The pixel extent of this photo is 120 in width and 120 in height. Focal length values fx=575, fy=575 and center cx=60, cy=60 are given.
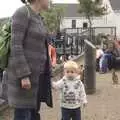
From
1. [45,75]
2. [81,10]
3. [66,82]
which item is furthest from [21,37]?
[81,10]

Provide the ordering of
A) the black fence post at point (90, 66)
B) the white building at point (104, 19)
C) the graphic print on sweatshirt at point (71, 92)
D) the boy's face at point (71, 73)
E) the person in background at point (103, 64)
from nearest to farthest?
the boy's face at point (71, 73), the graphic print on sweatshirt at point (71, 92), the black fence post at point (90, 66), the person in background at point (103, 64), the white building at point (104, 19)

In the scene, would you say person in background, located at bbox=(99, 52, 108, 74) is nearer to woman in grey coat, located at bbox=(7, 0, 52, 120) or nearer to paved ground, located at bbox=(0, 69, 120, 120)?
paved ground, located at bbox=(0, 69, 120, 120)

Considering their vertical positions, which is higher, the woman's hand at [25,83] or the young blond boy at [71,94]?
the woman's hand at [25,83]

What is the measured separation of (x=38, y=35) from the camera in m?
5.35

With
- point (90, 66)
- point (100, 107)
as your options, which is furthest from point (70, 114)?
point (90, 66)

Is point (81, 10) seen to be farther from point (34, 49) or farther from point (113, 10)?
point (34, 49)

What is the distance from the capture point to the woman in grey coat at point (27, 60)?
204 inches

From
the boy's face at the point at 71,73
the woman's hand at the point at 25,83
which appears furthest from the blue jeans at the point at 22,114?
the boy's face at the point at 71,73

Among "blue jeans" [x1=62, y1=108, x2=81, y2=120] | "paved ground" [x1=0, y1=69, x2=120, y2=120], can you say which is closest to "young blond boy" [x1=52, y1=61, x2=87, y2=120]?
"blue jeans" [x1=62, y1=108, x2=81, y2=120]

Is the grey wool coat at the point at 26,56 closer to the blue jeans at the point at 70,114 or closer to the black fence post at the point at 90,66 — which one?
the blue jeans at the point at 70,114

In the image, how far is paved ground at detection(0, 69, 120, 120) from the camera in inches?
356

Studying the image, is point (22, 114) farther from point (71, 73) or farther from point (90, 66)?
point (90, 66)

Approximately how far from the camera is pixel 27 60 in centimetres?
529

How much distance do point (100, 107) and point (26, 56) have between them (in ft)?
16.4
